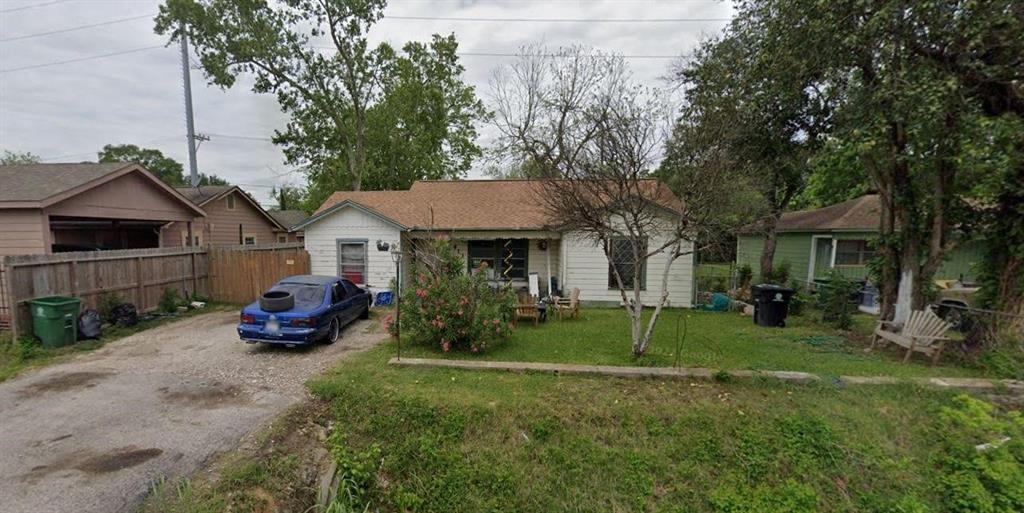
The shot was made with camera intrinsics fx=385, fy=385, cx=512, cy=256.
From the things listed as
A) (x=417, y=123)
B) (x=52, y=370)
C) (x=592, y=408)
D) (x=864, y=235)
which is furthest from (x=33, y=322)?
(x=864, y=235)

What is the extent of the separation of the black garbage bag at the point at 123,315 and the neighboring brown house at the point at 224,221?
8.51m

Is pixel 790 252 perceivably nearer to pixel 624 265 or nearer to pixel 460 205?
pixel 624 265

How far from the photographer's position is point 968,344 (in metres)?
6.97

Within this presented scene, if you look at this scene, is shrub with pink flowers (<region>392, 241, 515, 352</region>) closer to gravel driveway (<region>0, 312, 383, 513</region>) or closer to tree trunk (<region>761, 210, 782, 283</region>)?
gravel driveway (<region>0, 312, 383, 513</region>)

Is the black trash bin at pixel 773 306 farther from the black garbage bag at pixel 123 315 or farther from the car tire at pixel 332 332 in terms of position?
the black garbage bag at pixel 123 315

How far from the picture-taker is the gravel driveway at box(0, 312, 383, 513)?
3.63m

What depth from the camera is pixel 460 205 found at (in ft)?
49.3

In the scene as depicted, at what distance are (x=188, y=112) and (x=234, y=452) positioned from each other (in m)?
23.7

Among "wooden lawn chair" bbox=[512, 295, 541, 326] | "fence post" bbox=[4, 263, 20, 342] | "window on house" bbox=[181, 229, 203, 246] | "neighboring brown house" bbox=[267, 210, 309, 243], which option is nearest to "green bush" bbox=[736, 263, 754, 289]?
"wooden lawn chair" bbox=[512, 295, 541, 326]

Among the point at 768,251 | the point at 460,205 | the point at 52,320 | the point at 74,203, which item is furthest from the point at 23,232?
the point at 768,251

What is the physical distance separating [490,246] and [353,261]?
4840 mm

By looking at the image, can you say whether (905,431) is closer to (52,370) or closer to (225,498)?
(225,498)

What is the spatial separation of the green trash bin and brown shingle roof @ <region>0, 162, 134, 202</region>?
327cm

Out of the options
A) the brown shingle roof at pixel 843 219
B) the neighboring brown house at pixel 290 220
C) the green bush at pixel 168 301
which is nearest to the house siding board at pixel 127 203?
the green bush at pixel 168 301
